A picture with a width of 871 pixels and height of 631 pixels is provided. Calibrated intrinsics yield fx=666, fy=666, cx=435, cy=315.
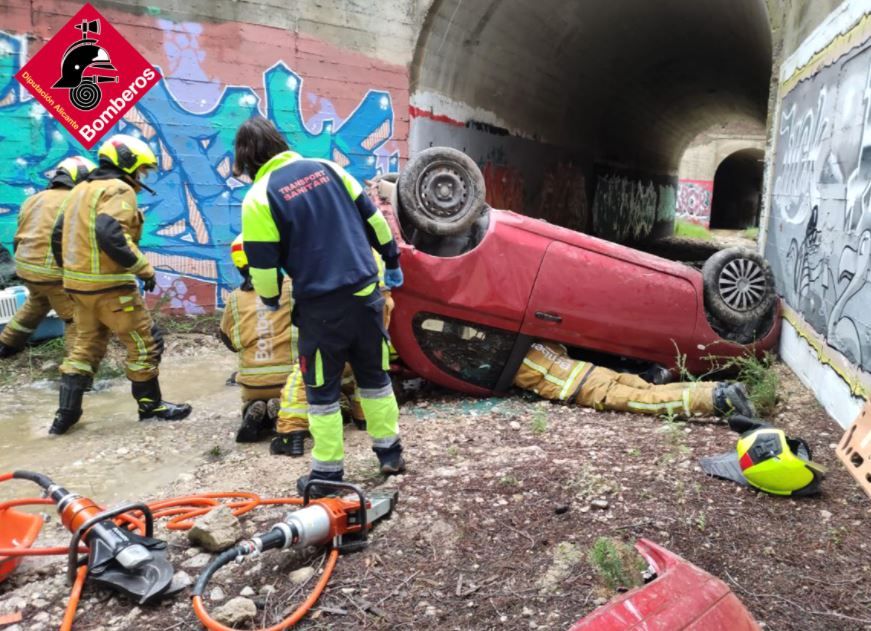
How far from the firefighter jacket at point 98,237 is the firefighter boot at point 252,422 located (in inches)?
50.7

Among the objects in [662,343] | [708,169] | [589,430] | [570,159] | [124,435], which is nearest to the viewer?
[589,430]

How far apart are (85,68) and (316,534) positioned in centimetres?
608

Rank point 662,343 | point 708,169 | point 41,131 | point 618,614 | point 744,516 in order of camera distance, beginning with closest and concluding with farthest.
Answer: point 618,614
point 744,516
point 662,343
point 41,131
point 708,169

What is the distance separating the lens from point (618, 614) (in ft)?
5.90

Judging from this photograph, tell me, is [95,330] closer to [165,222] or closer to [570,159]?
[165,222]

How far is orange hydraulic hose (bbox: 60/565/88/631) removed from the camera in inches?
87.3

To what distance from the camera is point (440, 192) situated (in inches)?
189

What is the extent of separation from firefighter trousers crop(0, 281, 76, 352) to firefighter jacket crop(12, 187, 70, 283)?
15 centimetres

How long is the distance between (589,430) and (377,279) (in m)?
1.79

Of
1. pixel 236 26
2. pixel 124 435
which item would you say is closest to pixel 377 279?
pixel 124 435

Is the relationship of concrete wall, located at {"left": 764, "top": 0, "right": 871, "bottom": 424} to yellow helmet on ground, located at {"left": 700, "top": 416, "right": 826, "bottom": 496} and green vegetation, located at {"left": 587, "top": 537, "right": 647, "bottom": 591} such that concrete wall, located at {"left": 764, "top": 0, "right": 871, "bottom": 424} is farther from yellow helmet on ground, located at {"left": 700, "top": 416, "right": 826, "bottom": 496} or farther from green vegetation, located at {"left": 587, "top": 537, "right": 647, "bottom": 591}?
green vegetation, located at {"left": 587, "top": 537, "right": 647, "bottom": 591}

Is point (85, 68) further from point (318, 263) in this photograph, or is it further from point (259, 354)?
point (318, 263)

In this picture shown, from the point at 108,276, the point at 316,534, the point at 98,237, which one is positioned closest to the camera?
the point at 316,534

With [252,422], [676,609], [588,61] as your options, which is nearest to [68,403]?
[252,422]
